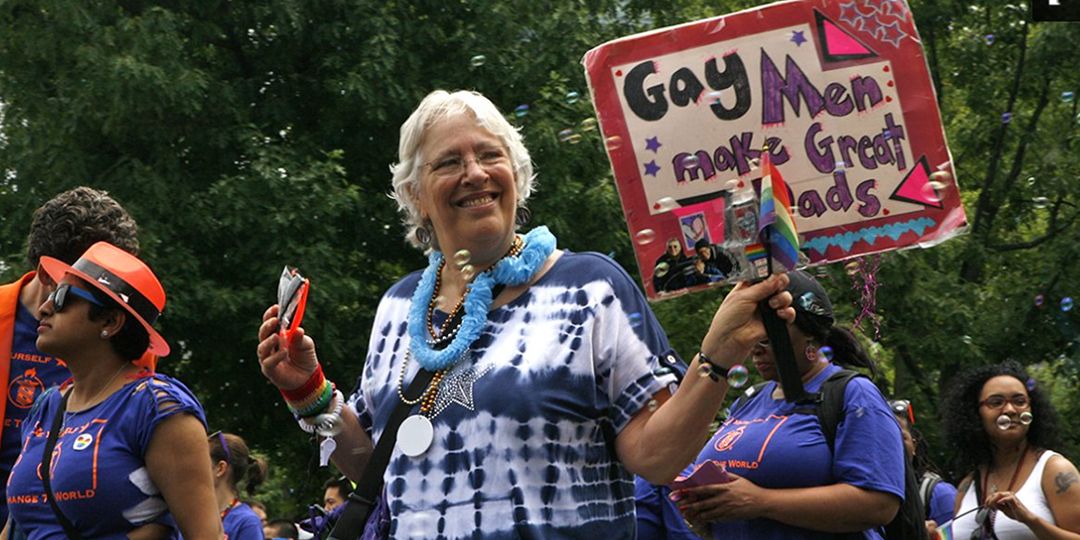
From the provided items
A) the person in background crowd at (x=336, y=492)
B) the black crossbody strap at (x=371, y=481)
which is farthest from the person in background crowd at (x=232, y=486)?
the black crossbody strap at (x=371, y=481)

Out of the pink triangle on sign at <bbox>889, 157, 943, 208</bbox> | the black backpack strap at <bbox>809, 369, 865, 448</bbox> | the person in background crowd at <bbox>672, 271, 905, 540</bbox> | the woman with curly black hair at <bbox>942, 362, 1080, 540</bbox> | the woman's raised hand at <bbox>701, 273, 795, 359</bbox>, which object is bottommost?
the woman with curly black hair at <bbox>942, 362, 1080, 540</bbox>

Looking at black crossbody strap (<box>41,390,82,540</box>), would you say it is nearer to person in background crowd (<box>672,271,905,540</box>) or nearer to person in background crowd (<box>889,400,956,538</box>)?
person in background crowd (<box>672,271,905,540</box>)

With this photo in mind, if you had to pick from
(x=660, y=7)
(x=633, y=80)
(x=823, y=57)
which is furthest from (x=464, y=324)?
(x=660, y=7)

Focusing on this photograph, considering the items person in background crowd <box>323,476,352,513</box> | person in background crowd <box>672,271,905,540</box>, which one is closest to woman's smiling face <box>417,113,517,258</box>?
person in background crowd <box>672,271,905,540</box>

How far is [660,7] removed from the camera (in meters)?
16.3

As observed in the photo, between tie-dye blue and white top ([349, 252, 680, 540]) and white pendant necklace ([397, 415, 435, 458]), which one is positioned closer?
tie-dye blue and white top ([349, 252, 680, 540])

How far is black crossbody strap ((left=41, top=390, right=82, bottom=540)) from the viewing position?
14.9 feet

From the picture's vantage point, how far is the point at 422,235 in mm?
4246

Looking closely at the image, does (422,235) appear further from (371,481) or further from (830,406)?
(830,406)

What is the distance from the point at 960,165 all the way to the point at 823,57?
1296 cm

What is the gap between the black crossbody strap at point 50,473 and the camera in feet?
14.9

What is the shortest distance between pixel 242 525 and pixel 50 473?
2769 millimetres

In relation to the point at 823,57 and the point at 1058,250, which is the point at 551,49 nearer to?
the point at 1058,250

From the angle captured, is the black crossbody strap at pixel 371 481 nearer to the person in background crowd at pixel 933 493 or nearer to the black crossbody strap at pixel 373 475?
the black crossbody strap at pixel 373 475
